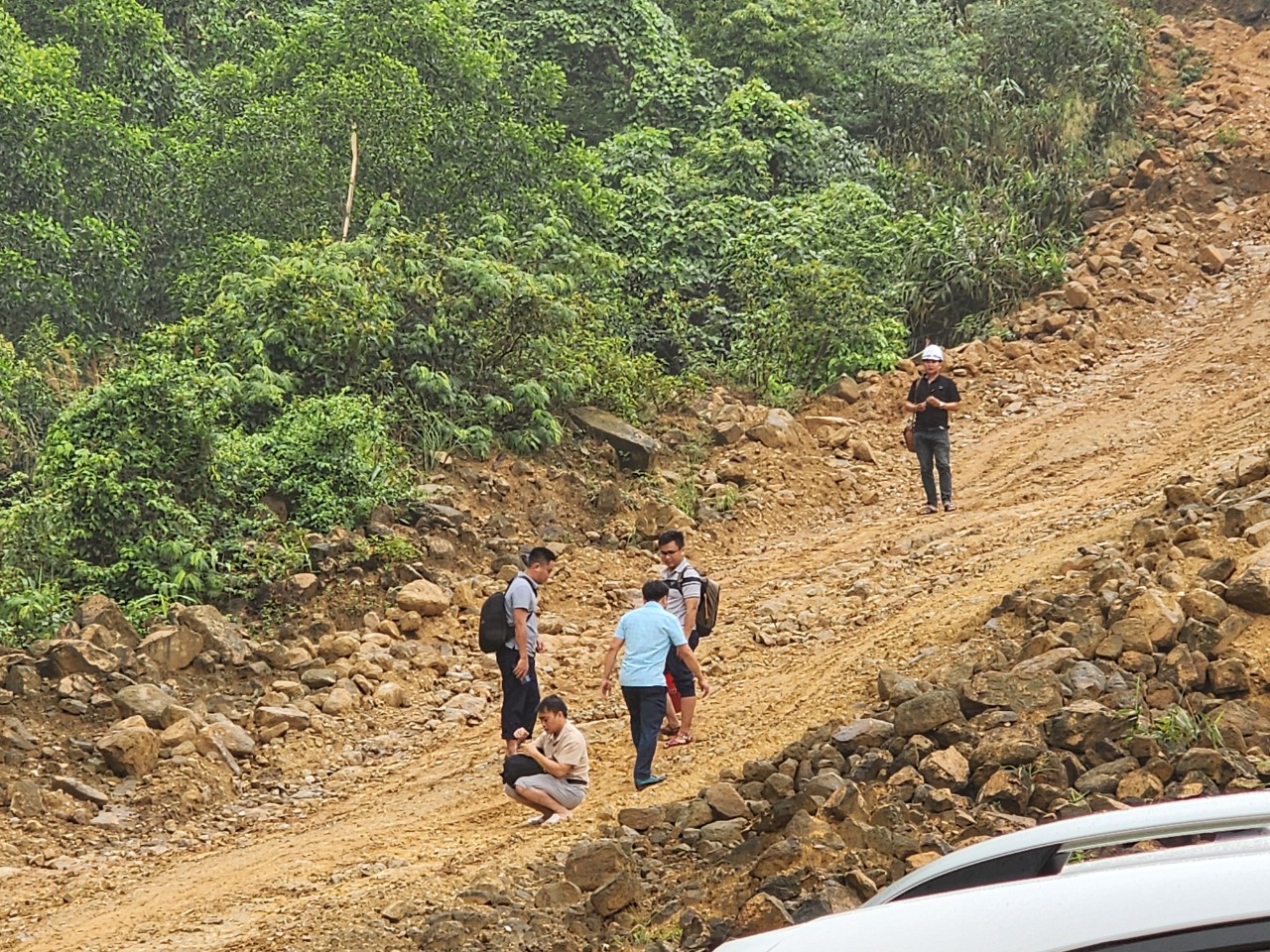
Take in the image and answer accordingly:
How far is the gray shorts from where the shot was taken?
7.77 m

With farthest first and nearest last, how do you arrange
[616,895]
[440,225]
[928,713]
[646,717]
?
[440,225] < [646,717] < [928,713] < [616,895]

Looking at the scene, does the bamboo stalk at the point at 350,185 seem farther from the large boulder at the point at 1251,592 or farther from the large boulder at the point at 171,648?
the large boulder at the point at 1251,592

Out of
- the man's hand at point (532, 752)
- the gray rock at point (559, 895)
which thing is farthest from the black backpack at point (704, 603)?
the gray rock at point (559, 895)

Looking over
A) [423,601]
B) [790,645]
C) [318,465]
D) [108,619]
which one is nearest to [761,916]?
[790,645]

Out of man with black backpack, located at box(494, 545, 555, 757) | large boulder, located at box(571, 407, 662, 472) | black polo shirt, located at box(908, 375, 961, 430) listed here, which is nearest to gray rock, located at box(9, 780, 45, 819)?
man with black backpack, located at box(494, 545, 555, 757)

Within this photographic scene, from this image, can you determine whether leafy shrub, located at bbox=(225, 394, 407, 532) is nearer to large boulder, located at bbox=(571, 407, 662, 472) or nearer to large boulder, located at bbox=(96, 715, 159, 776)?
large boulder, located at bbox=(571, 407, 662, 472)

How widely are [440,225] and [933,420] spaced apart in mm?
6603

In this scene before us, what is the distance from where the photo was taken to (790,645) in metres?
10.5

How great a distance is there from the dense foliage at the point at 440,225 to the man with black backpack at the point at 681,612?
14.2ft

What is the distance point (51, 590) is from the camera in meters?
11.1

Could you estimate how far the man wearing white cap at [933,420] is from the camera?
477 inches

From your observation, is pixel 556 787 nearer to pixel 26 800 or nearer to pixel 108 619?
pixel 26 800

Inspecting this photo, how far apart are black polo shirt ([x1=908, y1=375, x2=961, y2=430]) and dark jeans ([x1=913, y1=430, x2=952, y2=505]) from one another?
0.07m

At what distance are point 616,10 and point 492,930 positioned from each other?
18868 millimetres
